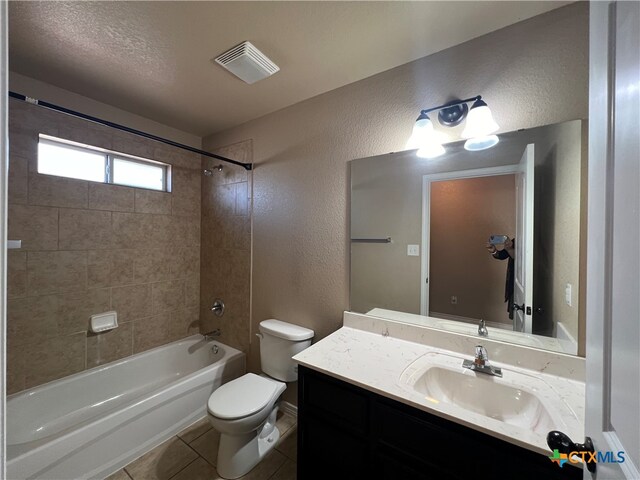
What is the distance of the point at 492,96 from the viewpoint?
126cm

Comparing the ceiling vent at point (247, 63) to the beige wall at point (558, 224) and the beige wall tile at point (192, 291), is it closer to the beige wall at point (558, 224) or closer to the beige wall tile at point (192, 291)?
the beige wall at point (558, 224)

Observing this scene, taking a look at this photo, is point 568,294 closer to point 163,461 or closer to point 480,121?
point 480,121

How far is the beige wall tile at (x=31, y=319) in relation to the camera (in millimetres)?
1649

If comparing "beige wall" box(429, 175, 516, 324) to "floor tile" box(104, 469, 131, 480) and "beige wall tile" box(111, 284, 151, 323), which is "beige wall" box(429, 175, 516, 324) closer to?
"floor tile" box(104, 469, 131, 480)

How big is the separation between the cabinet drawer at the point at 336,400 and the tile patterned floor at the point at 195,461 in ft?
2.36

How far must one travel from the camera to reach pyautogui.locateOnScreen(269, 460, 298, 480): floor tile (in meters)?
1.50

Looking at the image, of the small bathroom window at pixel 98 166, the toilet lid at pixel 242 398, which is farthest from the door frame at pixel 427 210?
the small bathroom window at pixel 98 166

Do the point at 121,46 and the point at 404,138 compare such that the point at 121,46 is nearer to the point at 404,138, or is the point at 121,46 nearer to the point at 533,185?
the point at 404,138

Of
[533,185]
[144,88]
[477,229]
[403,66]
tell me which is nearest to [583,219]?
[533,185]

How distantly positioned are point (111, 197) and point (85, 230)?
1.05 ft

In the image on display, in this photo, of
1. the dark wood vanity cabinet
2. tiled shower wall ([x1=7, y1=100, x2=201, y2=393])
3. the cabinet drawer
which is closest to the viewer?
the dark wood vanity cabinet

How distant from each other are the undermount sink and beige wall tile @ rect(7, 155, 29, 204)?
255cm

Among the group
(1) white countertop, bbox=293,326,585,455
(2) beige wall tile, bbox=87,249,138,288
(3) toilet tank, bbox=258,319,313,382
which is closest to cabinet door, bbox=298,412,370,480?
(1) white countertop, bbox=293,326,585,455

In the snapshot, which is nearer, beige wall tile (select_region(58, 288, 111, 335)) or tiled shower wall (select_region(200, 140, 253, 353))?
beige wall tile (select_region(58, 288, 111, 335))
